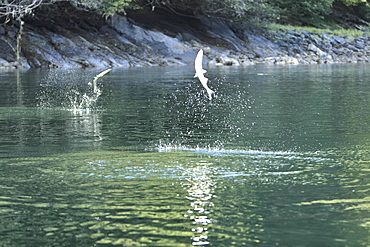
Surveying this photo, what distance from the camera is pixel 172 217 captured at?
721 centimetres

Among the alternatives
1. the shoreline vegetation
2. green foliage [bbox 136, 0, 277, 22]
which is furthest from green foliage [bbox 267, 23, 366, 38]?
green foliage [bbox 136, 0, 277, 22]

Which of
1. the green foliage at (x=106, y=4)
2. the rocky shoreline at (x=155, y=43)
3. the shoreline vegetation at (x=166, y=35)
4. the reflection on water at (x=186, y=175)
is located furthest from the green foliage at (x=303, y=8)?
the reflection on water at (x=186, y=175)

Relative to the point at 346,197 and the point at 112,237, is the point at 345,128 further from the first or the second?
the point at 112,237

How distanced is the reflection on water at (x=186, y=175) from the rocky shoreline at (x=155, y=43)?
78.5ft

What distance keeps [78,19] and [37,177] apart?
39237 mm

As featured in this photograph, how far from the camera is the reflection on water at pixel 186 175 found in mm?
6750

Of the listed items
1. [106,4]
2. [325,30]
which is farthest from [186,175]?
[325,30]

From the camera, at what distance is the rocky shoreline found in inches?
1647

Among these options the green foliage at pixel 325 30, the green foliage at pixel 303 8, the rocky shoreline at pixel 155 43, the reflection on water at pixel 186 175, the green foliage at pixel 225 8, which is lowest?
the reflection on water at pixel 186 175

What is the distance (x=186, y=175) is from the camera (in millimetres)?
9219

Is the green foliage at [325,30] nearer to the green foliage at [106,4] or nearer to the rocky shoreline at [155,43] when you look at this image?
the rocky shoreline at [155,43]

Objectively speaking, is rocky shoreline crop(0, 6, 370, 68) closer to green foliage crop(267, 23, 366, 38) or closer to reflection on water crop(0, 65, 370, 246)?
green foliage crop(267, 23, 366, 38)

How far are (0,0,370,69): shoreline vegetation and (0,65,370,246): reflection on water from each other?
23.5 m

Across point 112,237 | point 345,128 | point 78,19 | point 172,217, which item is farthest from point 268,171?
point 78,19
